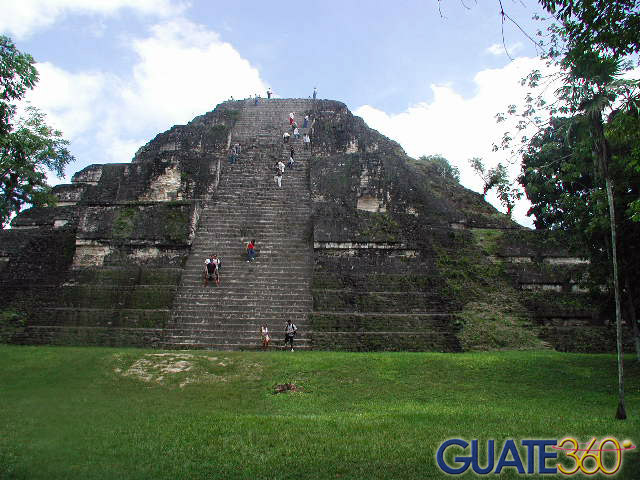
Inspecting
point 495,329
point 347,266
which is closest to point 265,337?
point 347,266

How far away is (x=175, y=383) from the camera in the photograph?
27.8ft

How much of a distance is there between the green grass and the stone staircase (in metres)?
1.26

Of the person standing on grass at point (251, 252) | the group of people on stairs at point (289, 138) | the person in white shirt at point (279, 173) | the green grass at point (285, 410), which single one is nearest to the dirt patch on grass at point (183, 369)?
the green grass at point (285, 410)

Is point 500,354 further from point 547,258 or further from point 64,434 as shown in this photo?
point 64,434

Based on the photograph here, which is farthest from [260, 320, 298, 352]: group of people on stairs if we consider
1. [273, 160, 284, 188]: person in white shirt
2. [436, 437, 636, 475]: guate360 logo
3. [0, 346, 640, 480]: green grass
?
[273, 160, 284, 188]: person in white shirt

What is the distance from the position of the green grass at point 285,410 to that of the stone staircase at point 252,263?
1262 millimetres

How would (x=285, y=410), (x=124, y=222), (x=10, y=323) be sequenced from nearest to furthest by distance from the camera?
(x=285, y=410) < (x=10, y=323) < (x=124, y=222)

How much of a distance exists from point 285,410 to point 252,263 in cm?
620

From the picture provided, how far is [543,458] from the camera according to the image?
15.8 feet

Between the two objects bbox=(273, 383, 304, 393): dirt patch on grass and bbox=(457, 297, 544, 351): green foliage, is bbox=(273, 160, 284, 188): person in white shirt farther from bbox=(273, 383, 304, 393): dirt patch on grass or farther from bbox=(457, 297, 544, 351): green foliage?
bbox=(273, 383, 304, 393): dirt patch on grass

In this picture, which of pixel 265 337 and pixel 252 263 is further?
pixel 252 263

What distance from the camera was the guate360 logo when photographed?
4.69 m

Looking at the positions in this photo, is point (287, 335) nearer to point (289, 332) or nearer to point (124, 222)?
point (289, 332)

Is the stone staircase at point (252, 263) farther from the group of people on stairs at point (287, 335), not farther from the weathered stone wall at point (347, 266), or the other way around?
the weathered stone wall at point (347, 266)
